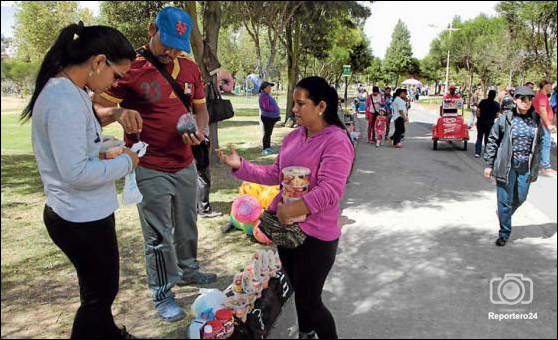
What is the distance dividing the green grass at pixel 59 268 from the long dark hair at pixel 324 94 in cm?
141

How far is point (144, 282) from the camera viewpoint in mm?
3863

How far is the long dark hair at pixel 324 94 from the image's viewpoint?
234 cm

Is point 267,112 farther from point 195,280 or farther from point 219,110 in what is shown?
point 195,280

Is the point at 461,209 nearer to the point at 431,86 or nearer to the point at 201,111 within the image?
the point at 201,111

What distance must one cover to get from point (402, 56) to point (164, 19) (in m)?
74.1

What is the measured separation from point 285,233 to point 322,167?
0.40 m

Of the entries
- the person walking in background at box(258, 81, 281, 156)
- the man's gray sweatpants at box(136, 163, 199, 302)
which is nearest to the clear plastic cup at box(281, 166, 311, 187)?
the man's gray sweatpants at box(136, 163, 199, 302)

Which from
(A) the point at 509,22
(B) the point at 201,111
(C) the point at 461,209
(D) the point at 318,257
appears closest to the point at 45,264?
(B) the point at 201,111

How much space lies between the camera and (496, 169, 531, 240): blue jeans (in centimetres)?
471

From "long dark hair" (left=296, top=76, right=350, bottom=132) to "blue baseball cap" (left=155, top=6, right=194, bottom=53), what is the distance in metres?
0.94

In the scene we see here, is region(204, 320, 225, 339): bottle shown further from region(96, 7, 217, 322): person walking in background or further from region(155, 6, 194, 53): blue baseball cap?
region(155, 6, 194, 53): blue baseball cap

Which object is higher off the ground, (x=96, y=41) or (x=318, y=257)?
(x=96, y=41)

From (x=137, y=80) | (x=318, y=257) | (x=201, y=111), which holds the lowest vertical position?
(x=318, y=257)

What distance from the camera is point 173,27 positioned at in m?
2.77
